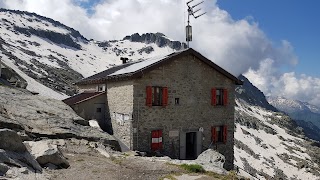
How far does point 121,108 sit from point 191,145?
21.8 ft

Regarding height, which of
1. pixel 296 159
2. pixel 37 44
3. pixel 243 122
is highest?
pixel 37 44

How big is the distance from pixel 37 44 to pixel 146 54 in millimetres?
68999

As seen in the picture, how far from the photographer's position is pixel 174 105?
24391 mm

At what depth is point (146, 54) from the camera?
193 metres

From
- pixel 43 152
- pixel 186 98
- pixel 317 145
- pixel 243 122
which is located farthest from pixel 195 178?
pixel 317 145

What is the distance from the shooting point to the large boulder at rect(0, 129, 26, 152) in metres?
11.0

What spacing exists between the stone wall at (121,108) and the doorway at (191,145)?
5.51 meters

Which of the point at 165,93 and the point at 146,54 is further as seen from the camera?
the point at 146,54

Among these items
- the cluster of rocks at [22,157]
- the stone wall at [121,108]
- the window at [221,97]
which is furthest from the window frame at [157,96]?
the cluster of rocks at [22,157]

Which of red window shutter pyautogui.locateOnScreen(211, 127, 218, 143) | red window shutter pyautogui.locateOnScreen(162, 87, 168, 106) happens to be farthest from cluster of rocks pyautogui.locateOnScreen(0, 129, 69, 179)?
red window shutter pyautogui.locateOnScreen(211, 127, 218, 143)

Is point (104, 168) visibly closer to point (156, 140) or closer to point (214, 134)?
point (156, 140)

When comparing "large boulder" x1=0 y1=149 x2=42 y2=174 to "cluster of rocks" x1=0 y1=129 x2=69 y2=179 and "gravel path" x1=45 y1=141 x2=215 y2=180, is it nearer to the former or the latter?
"cluster of rocks" x1=0 y1=129 x2=69 y2=179

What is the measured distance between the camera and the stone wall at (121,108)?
22969mm

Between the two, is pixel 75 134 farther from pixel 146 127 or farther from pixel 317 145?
pixel 317 145
